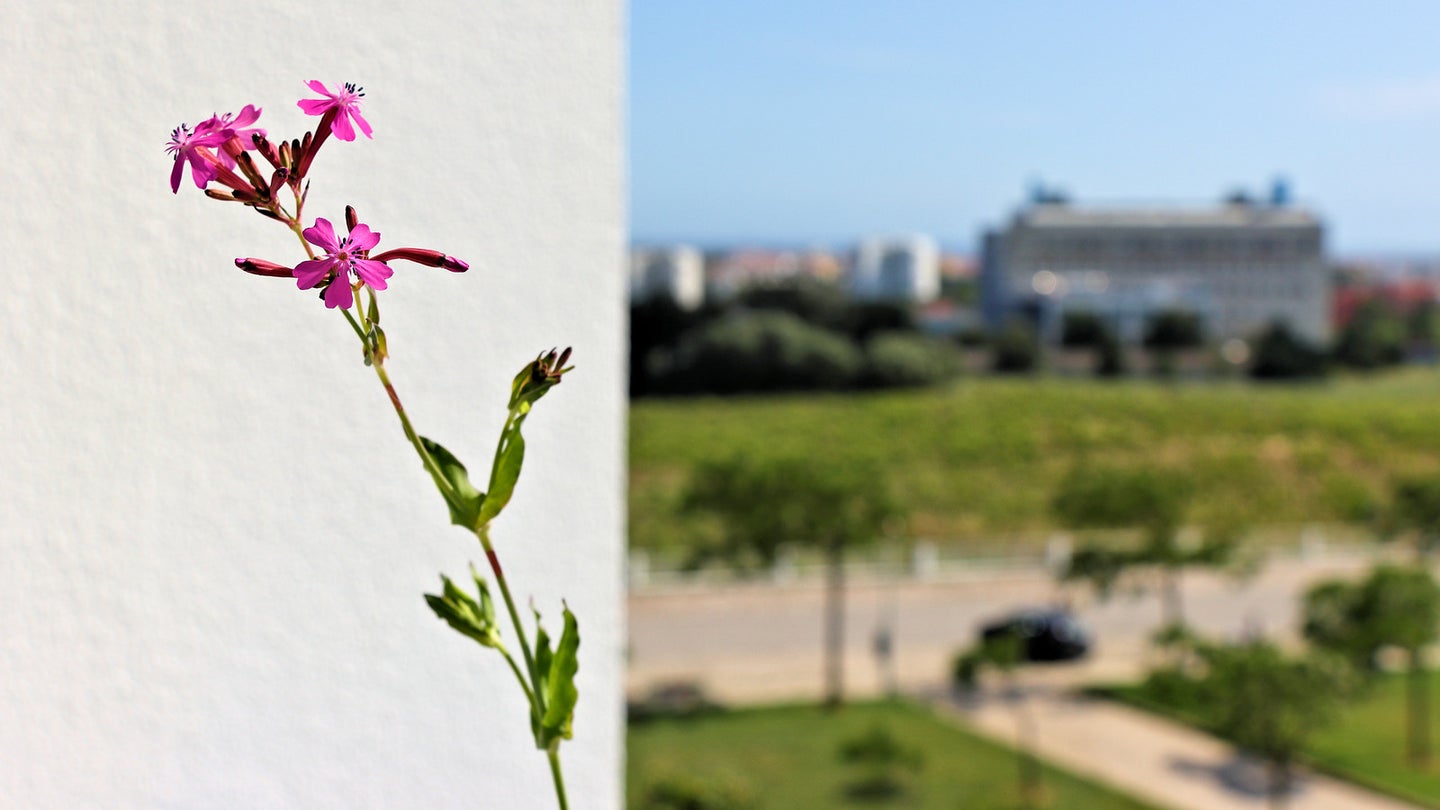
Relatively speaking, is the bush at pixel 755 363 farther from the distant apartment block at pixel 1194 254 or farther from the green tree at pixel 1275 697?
the distant apartment block at pixel 1194 254

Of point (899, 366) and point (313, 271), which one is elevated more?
point (313, 271)

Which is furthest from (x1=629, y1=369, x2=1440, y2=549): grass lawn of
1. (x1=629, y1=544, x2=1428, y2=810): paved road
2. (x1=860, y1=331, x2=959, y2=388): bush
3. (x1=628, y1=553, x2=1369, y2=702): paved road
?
(x1=629, y1=544, x2=1428, y2=810): paved road

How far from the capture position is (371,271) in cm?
87

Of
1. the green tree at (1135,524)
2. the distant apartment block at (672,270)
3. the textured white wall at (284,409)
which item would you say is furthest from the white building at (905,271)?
the textured white wall at (284,409)

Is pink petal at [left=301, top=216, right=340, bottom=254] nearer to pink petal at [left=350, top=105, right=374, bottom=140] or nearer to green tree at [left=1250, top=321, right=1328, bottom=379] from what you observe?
pink petal at [left=350, top=105, right=374, bottom=140]

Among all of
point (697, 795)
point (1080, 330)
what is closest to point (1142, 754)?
point (697, 795)

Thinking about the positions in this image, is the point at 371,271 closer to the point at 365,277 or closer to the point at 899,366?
the point at 365,277

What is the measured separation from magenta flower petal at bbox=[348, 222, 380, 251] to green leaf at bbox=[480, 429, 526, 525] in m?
0.19

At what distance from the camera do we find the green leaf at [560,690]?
1053 millimetres

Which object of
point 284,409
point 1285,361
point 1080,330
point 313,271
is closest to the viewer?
point 313,271

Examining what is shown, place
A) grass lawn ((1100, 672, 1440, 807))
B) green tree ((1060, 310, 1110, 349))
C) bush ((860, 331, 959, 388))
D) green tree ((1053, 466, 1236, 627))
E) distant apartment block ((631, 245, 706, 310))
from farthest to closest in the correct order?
distant apartment block ((631, 245, 706, 310)) < green tree ((1060, 310, 1110, 349)) < bush ((860, 331, 959, 388)) < green tree ((1053, 466, 1236, 627)) < grass lawn ((1100, 672, 1440, 807))

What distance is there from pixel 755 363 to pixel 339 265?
2637 cm

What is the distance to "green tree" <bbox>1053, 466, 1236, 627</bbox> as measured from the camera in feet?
38.1

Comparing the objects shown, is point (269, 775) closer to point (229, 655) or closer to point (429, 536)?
point (229, 655)
